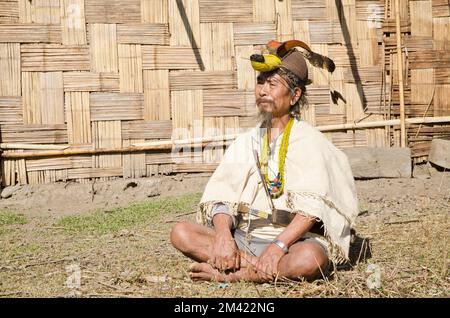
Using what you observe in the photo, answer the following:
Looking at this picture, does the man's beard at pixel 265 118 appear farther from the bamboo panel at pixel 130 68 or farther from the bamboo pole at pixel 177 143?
the bamboo panel at pixel 130 68

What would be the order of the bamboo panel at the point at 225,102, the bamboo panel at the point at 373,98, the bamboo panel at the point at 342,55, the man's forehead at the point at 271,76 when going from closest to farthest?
the man's forehead at the point at 271,76 → the bamboo panel at the point at 225,102 → the bamboo panel at the point at 342,55 → the bamboo panel at the point at 373,98

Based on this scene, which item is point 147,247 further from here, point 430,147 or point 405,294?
point 430,147

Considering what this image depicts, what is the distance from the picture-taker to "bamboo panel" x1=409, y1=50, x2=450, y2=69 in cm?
859

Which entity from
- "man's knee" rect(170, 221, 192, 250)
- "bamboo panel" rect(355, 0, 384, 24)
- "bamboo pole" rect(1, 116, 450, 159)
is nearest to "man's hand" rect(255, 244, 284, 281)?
"man's knee" rect(170, 221, 192, 250)

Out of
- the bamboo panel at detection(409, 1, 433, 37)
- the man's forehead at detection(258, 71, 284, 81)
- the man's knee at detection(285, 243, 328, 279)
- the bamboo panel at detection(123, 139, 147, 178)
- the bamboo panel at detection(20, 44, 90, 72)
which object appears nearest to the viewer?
the man's knee at detection(285, 243, 328, 279)

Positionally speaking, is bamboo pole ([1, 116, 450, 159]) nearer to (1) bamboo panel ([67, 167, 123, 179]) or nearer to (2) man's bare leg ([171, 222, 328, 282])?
(1) bamboo panel ([67, 167, 123, 179])

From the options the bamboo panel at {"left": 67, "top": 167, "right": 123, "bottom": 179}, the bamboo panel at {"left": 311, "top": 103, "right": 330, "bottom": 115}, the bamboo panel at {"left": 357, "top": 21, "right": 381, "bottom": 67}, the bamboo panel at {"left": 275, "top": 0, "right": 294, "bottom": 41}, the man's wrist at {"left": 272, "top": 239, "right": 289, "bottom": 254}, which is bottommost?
the man's wrist at {"left": 272, "top": 239, "right": 289, "bottom": 254}

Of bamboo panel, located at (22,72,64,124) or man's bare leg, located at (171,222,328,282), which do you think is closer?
man's bare leg, located at (171,222,328,282)

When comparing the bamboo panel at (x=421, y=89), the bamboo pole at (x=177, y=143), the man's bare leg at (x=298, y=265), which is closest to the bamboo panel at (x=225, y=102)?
the bamboo pole at (x=177, y=143)

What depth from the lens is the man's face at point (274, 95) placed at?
4281 millimetres

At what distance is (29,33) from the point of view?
771 cm

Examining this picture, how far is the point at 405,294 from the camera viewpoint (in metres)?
3.80

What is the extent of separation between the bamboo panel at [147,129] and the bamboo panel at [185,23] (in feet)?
3.10

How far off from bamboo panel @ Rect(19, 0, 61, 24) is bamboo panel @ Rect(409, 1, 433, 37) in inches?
169
